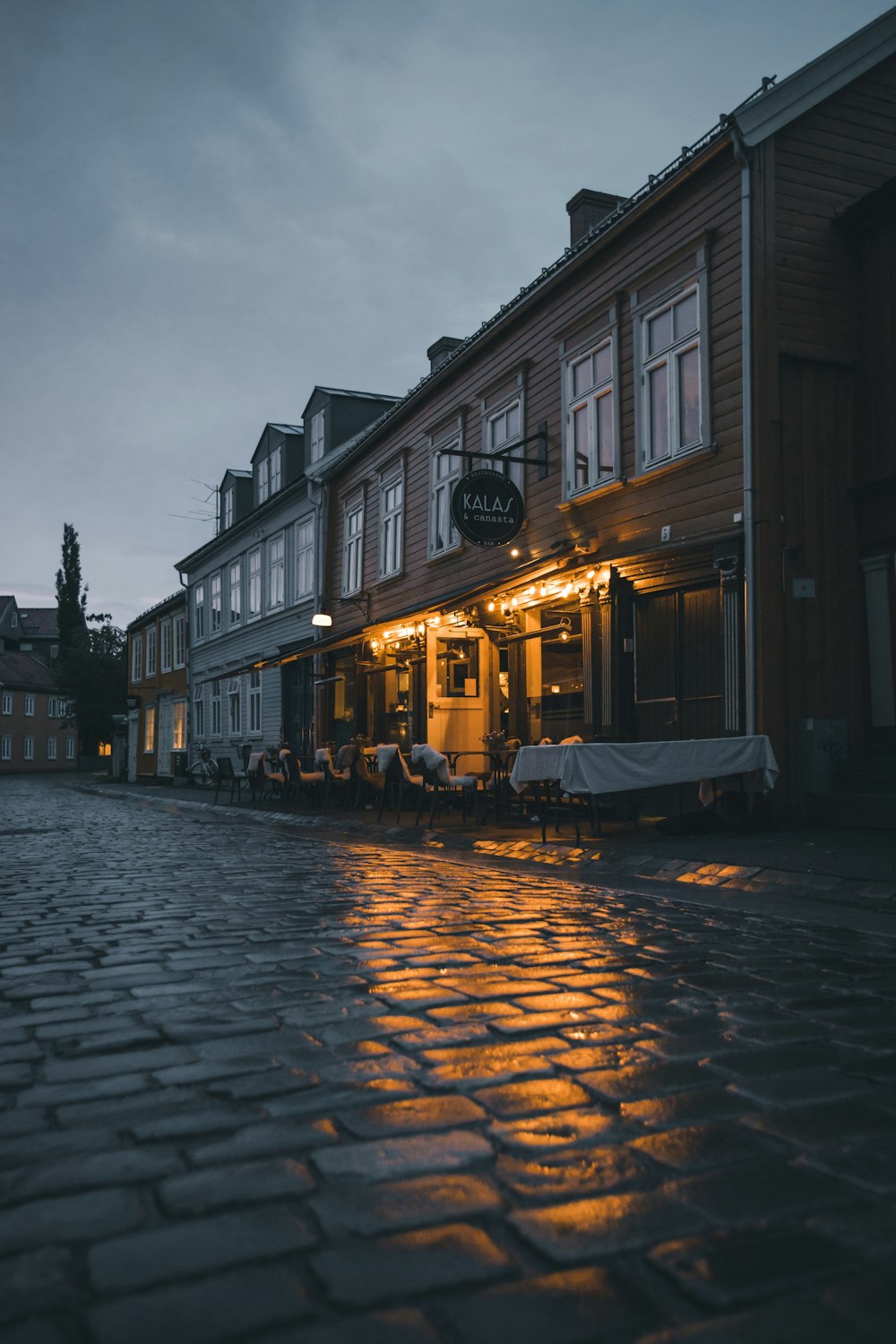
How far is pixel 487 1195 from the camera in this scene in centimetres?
234

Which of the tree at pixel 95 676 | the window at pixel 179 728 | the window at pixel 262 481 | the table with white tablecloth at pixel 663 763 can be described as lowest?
the table with white tablecloth at pixel 663 763

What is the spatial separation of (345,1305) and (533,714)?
1370cm

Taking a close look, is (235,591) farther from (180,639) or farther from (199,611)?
(180,639)

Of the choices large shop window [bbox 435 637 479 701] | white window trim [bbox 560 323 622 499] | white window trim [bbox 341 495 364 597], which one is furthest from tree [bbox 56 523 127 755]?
white window trim [bbox 560 323 622 499]

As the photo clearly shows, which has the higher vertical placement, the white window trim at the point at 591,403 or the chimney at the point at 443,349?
the chimney at the point at 443,349

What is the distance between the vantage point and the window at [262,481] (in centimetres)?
2997

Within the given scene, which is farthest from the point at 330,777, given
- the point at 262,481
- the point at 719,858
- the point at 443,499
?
the point at 262,481

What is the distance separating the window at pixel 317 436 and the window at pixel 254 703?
20.1 feet

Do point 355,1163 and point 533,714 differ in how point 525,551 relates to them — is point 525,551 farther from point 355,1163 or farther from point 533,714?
point 355,1163

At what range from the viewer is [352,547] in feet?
75.5

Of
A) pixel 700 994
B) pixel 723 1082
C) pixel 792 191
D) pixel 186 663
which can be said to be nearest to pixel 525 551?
pixel 792 191

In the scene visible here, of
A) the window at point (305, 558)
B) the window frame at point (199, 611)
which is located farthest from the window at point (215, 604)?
the window at point (305, 558)

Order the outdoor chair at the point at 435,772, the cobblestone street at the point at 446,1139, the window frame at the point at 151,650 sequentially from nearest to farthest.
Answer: the cobblestone street at the point at 446,1139, the outdoor chair at the point at 435,772, the window frame at the point at 151,650

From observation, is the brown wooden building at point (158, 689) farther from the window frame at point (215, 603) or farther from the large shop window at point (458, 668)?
the large shop window at point (458, 668)
